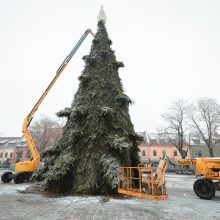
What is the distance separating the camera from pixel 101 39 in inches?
553

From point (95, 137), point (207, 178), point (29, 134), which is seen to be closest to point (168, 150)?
point (207, 178)

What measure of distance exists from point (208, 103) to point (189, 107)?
3.38 meters

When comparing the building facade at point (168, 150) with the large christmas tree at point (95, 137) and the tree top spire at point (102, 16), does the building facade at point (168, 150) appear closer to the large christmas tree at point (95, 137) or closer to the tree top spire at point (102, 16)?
the tree top spire at point (102, 16)

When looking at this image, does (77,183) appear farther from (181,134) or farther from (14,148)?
(14,148)

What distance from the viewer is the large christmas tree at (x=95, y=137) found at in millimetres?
9328

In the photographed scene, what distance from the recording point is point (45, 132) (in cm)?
3744

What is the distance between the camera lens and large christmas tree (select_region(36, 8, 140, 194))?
9328mm

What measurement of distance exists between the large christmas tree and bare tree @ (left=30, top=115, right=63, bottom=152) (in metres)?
26.7

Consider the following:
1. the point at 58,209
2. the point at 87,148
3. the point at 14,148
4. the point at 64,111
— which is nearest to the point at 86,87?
the point at 64,111

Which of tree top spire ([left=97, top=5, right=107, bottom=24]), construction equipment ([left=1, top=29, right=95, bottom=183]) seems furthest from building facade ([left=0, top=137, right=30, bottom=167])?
tree top spire ([left=97, top=5, right=107, bottom=24])

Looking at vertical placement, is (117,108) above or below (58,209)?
above

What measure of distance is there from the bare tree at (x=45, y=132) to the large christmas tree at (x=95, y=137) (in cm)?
2669

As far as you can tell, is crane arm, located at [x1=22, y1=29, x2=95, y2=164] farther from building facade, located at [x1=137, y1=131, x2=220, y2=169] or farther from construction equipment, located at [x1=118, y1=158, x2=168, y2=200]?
building facade, located at [x1=137, y1=131, x2=220, y2=169]

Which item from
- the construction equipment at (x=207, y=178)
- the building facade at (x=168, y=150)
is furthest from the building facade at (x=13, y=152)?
the construction equipment at (x=207, y=178)
